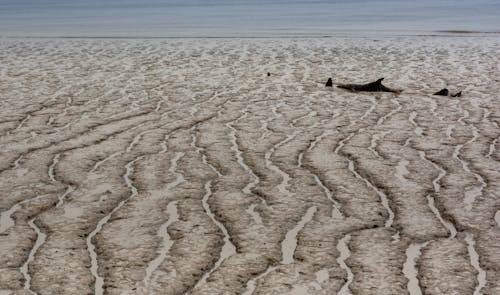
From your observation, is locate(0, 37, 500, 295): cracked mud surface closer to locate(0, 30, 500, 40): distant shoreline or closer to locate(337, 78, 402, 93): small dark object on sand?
locate(337, 78, 402, 93): small dark object on sand

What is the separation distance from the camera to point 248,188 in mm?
5488

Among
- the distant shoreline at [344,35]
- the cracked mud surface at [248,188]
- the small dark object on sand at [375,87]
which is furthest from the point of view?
the distant shoreline at [344,35]

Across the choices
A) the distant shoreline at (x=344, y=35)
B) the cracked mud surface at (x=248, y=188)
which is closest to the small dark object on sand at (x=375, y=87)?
the cracked mud surface at (x=248, y=188)

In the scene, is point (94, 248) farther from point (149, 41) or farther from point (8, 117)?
point (149, 41)

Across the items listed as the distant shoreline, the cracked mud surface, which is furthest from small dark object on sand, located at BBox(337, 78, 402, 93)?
the distant shoreline

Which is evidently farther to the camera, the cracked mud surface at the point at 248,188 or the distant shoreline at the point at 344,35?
the distant shoreline at the point at 344,35

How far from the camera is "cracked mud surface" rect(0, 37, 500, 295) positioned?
386cm

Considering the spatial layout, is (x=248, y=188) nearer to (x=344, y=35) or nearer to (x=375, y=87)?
(x=375, y=87)

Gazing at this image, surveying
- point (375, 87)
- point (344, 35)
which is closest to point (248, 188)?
point (375, 87)

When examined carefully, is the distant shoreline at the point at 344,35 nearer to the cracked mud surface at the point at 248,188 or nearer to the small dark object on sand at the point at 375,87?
the cracked mud surface at the point at 248,188

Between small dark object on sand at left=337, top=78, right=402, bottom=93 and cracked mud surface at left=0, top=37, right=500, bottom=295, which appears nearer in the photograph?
cracked mud surface at left=0, top=37, right=500, bottom=295

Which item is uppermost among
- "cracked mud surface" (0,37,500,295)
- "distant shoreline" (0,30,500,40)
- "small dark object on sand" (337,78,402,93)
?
"cracked mud surface" (0,37,500,295)

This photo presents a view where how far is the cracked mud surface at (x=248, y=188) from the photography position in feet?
12.7

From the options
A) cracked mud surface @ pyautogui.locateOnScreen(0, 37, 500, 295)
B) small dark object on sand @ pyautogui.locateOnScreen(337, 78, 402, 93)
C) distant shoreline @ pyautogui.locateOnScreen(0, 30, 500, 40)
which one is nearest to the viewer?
cracked mud surface @ pyautogui.locateOnScreen(0, 37, 500, 295)
